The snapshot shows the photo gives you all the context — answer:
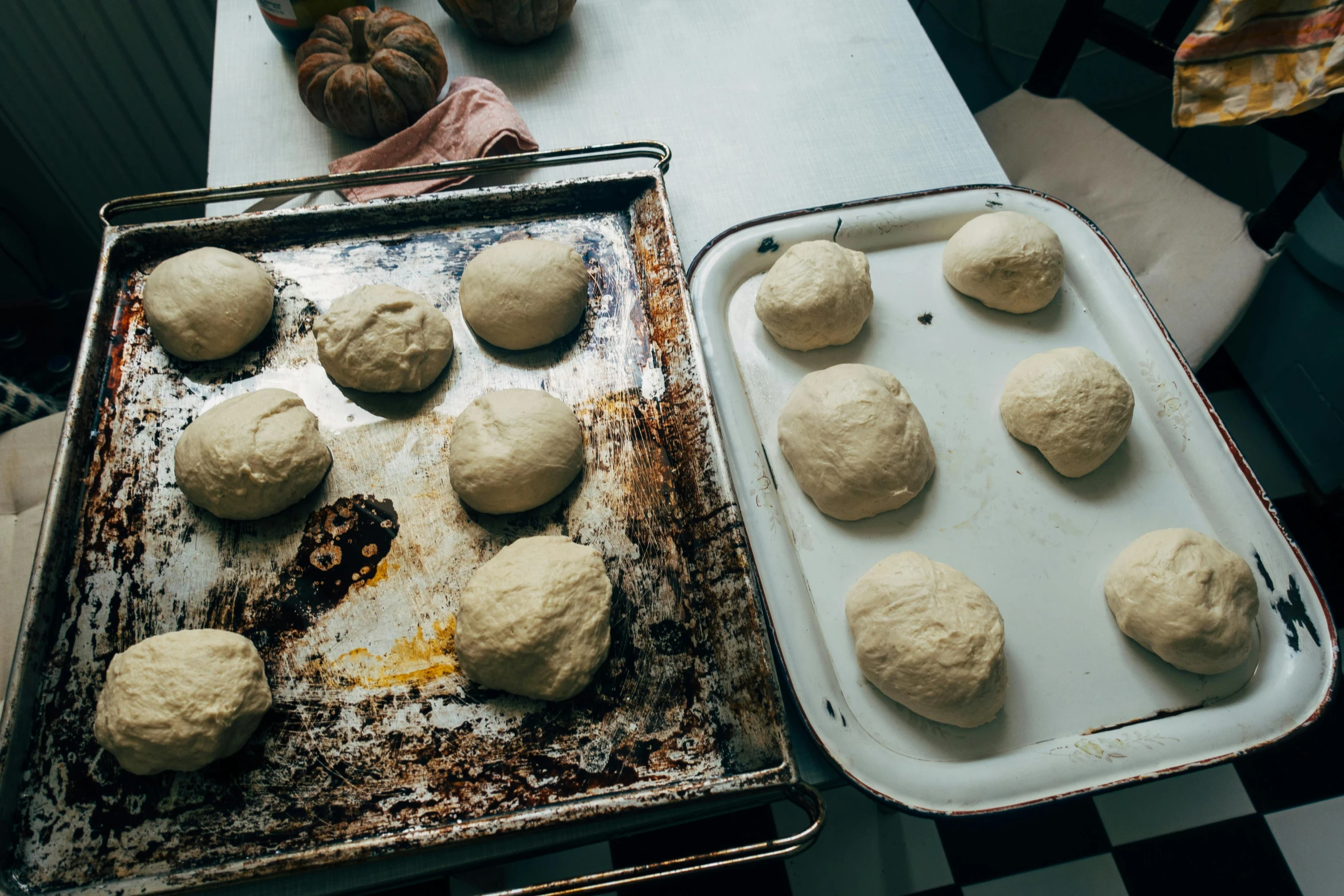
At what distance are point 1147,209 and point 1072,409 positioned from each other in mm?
923

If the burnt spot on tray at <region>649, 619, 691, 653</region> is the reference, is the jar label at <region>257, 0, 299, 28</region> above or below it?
above

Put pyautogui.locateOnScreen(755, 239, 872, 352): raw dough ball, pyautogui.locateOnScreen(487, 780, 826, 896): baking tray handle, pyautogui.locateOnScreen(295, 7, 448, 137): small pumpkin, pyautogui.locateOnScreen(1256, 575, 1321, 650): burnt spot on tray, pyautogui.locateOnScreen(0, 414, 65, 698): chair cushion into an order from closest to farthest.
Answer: pyautogui.locateOnScreen(487, 780, 826, 896): baking tray handle
pyautogui.locateOnScreen(1256, 575, 1321, 650): burnt spot on tray
pyautogui.locateOnScreen(755, 239, 872, 352): raw dough ball
pyautogui.locateOnScreen(0, 414, 65, 698): chair cushion
pyautogui.locateOnScreen(295, 7, 448, 137): small pumpkin

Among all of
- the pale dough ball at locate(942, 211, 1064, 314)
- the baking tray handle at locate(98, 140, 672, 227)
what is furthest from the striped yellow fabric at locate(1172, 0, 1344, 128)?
the baking tray handle at locate(98, 140, 672, 227)

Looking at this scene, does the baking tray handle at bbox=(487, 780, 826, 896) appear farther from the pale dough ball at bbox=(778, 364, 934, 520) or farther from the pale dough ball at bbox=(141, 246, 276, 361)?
the pale dough ball at bbox=(141, 246, 276, 361)

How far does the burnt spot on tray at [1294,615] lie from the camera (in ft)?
4.23

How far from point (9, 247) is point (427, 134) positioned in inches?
67.9

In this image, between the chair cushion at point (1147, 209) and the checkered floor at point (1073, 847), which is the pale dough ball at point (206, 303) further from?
the chair cushion at point (1147, 209)

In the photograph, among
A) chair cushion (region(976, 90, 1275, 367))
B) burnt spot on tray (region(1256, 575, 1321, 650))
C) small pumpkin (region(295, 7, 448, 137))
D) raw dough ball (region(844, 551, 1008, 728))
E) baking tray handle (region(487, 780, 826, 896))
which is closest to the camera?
baking tray handle (region(487, 780, 826, 896))

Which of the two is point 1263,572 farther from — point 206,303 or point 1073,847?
point 206,303

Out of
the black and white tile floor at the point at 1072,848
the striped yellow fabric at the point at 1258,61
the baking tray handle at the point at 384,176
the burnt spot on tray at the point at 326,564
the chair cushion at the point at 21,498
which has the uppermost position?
the striped yellow fabric at the point at 1258,61

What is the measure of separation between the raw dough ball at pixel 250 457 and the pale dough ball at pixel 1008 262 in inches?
52.1

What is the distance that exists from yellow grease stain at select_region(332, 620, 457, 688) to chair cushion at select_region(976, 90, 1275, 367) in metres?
1.71

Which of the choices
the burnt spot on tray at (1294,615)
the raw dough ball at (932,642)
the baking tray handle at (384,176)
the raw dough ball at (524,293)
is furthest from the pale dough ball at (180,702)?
the burnt spot on tray at (1294,615)

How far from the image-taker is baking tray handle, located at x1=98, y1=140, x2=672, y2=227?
138 centimetres
